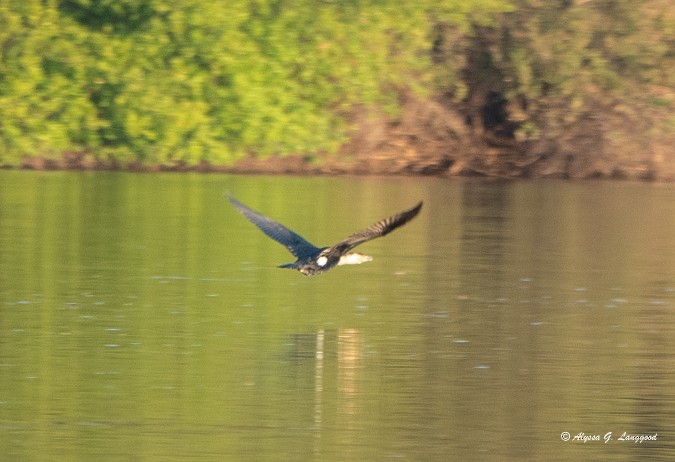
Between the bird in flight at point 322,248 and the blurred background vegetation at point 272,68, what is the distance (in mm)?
17049

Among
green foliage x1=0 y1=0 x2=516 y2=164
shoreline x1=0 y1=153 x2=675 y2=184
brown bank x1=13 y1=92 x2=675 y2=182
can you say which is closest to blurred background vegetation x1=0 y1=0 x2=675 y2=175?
green foliage x1=0 y1=0 x2=516 y2=164

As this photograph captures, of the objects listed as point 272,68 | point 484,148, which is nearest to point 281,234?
point 272,68

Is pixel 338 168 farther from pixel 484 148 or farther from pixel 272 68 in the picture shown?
pixel 484 148

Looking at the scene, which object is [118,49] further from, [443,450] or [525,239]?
[443,450]

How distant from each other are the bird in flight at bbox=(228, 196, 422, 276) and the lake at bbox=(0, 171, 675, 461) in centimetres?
51

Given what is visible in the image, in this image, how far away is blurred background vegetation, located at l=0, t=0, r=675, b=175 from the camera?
99.3ft

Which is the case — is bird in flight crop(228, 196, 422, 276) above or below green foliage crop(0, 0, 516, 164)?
below

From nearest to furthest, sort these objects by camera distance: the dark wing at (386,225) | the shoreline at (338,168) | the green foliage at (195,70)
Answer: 1. the dark wing at (386,225)
2. the green foliage at (195,70)
3. the shoreline at (338,168)

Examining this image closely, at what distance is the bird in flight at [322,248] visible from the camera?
11297 millimetres

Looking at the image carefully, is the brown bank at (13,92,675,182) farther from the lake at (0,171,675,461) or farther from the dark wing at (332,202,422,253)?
the dark wing at (332,202,422,253)

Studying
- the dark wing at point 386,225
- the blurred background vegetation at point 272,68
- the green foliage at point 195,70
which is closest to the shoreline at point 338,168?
the blurred background vegetation at point 272,68

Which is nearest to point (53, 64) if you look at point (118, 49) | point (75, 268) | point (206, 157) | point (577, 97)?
point (118, 49)

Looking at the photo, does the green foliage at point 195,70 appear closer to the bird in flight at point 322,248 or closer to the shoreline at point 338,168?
the shoreline at point 338,168

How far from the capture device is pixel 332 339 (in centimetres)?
1243
